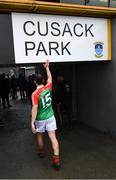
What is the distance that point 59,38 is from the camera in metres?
5.03

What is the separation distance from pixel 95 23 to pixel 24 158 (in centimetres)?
343

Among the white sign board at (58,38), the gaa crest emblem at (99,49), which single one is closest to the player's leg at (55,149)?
the white sign board at (58,38)

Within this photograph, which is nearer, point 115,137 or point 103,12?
point 103,12

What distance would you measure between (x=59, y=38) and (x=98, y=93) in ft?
7.39

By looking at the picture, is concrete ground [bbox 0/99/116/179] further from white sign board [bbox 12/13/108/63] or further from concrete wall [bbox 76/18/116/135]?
white sign board [bbox 12/13/108/63]

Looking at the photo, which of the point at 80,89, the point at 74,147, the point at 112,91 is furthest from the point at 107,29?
the point at 74,147

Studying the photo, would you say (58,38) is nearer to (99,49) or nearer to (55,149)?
(99,49)

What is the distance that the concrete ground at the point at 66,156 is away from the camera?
425 cm

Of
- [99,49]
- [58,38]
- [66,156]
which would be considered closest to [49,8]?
[58,38]

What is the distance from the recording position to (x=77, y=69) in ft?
25.3

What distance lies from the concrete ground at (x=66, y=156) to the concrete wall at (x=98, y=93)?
0.35m

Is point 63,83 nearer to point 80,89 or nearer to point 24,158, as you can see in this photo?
point 80,89

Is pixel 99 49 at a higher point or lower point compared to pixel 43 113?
higher

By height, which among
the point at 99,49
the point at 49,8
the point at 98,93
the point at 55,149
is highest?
the point at 49,8
